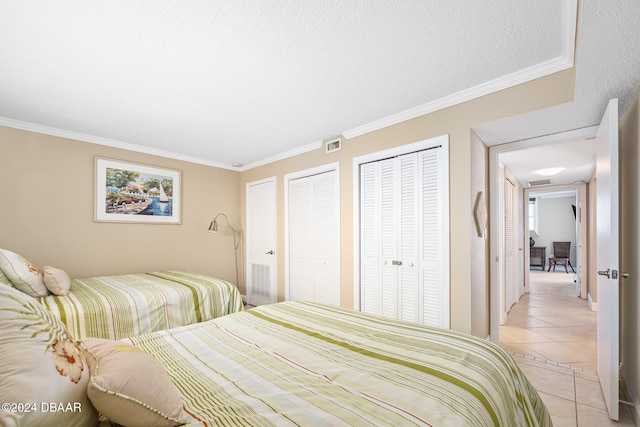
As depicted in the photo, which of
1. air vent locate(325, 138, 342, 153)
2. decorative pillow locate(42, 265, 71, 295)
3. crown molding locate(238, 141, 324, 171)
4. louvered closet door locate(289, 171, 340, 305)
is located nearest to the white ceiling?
air vent locate(325, 138, 342, 153)

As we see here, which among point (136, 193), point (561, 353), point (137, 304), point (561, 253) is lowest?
point (561, 353)

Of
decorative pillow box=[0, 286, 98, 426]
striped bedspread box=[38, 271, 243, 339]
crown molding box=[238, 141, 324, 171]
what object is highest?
crown molding box=[238, 141, 324, 171]

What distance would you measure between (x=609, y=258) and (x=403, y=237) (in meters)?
1.52

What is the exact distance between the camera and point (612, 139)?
1856 mm

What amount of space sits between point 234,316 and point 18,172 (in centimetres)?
311

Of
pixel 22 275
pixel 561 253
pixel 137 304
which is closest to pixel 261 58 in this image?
pixel 137 304

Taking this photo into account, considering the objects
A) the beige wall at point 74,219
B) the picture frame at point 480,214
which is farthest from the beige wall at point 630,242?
the beige wall at point 74,219

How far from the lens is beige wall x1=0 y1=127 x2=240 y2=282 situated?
3133 mm

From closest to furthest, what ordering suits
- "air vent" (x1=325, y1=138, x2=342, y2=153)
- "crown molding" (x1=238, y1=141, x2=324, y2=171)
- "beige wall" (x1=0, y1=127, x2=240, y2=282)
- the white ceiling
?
the white ceiling
"beige wall" (x1=0, y1=127, x2=240, y2=282)
"air vent" (x1=325, y1=138, x2=342, y2=153)
"crown molding" (x1=238, y1=141, x2=324, y2=171)

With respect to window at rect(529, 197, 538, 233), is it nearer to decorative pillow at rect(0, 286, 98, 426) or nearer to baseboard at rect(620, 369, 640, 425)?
baseboard at rect(620, 369, 640, 425)

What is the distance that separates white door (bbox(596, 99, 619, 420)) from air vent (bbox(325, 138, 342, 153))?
237 centimetres

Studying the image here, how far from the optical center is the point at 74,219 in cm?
347

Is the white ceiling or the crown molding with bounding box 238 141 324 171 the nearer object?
the white ceiling

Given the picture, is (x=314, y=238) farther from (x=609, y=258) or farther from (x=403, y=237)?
(x=609, y=258)
